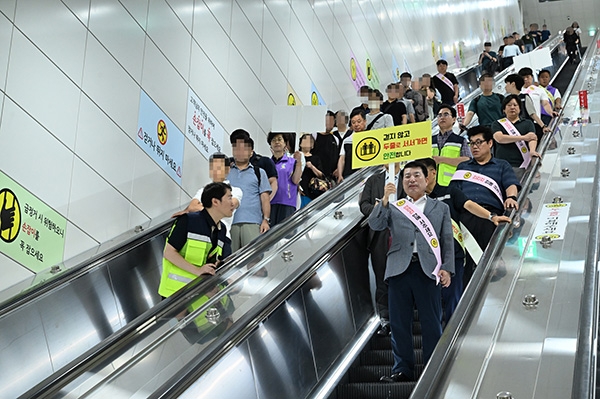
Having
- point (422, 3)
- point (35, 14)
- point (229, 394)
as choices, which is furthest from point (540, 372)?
point (422, 3)

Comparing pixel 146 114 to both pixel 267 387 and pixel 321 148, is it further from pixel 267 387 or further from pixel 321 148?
pixel 267 387

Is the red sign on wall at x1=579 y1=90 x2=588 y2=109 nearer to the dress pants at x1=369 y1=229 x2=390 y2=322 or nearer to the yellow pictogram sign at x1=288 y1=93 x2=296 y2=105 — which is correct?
the yellow pictogram sign at x1=288 y1=93 x2=296 y2=105

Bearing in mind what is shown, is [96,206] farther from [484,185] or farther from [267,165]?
[484,185]

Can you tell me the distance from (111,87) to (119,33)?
1.99 ft

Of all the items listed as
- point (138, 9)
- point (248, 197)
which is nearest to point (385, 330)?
point (248, 197)

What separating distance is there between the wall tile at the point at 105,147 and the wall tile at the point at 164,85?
765 millimetres

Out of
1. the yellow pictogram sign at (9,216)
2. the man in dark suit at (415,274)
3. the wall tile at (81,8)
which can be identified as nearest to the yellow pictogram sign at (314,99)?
the wall tile at (81,8)

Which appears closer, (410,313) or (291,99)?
(410,313)

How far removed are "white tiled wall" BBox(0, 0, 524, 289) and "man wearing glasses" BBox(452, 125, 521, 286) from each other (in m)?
3.36

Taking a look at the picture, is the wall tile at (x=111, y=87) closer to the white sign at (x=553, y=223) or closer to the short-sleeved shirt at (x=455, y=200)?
the short-sleeved shirt at (x=455, y=200)

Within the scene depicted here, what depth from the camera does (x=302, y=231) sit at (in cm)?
650

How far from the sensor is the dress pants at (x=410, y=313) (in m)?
5.06

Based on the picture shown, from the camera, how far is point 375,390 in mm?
5047

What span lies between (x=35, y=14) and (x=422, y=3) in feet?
48.3
